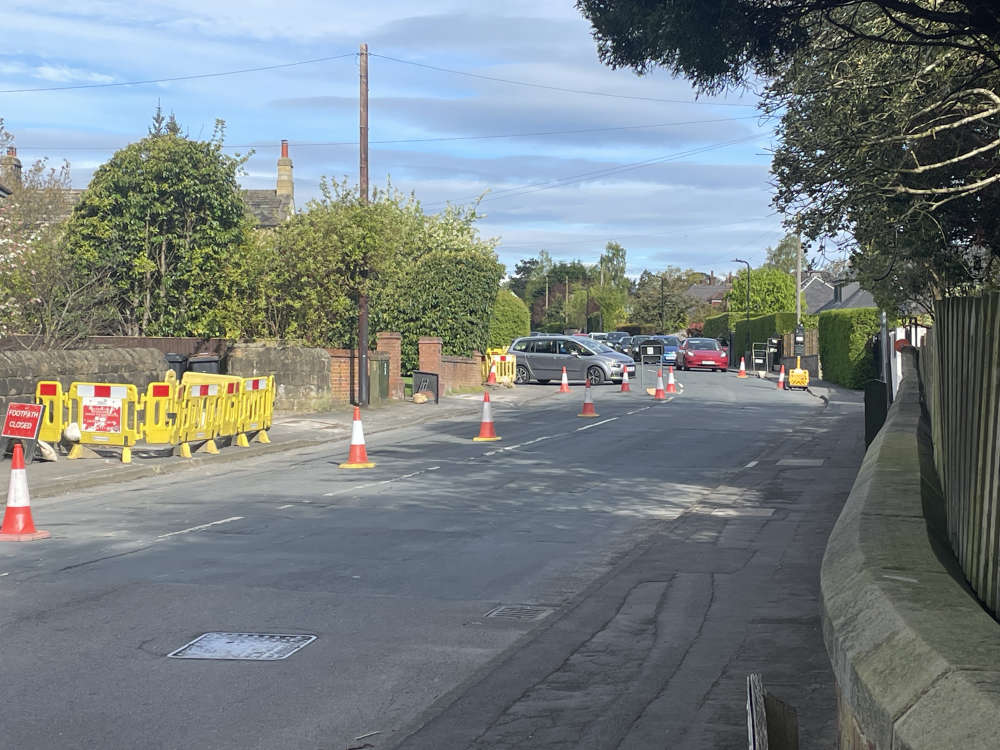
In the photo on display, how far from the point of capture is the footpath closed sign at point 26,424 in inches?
Result: 625

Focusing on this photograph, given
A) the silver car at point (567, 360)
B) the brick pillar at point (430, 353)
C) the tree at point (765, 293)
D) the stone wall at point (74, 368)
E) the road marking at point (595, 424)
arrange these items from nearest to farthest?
the stone wall at point (74, 368)
the road marking at point (595, 424)
the brick pillar at point (430, 353)
the silver car at point (567, 360)
the tree at point (765, 293)

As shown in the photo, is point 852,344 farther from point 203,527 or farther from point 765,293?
point 765,293

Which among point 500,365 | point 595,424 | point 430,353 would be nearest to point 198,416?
point 595,424

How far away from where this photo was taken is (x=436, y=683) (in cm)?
618

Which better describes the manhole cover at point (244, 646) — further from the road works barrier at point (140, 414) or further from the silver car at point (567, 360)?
the silver car at point (567, 360)

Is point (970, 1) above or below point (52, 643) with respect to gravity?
above

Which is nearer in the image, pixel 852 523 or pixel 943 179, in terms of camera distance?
pixel 852 523

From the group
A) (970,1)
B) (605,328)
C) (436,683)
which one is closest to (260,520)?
(436,683)

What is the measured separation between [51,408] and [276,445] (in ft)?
12.5

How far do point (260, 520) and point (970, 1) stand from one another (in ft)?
25.2

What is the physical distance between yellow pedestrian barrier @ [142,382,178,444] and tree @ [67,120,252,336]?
9249mm

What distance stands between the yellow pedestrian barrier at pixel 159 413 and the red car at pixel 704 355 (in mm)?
40269

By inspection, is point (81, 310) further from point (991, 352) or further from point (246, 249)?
point (991, 352)

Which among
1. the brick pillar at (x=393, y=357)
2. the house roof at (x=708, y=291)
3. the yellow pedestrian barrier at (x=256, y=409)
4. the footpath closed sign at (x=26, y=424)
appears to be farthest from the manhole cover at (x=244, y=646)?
the house roof at (x=708, y=291)
